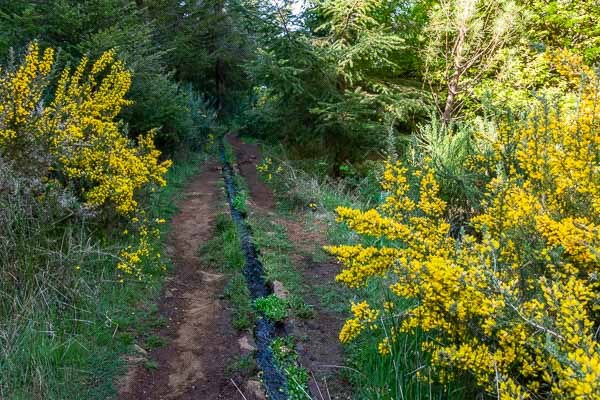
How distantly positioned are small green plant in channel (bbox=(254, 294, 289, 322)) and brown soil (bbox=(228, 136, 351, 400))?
15cm

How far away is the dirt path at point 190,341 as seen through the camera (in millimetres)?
3045

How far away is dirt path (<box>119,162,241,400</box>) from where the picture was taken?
3.04 metres

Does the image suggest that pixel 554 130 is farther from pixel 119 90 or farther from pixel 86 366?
pixel 119 90

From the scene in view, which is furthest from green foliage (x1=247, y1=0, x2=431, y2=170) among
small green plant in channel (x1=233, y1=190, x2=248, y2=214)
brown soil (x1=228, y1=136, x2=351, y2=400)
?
brown soil (x1=228, y1=136, x2=351, y2=400)

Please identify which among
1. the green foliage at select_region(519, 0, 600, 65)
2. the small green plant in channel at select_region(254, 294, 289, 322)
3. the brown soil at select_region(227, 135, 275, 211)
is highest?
the green foliage at select_region(519, 0, 600, 65)

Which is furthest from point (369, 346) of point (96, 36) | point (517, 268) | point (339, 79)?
point (339, 79)

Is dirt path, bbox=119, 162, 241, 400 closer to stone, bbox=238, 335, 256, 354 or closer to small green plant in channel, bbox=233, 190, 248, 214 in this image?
stone, bbox=238, 335, 256, 354

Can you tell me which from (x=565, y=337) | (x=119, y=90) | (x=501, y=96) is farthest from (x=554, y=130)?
(x=501, y=96)

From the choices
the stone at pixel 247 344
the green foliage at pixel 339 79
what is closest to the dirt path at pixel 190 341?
the stone at pixel 247 344

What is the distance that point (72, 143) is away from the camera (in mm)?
4219

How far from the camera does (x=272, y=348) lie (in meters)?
3.34

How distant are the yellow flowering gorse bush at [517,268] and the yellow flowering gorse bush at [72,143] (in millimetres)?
2654

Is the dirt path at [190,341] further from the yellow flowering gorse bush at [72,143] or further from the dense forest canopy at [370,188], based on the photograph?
the yellow flowering gorse bush at [72,143]

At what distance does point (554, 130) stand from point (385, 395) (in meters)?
1.78
